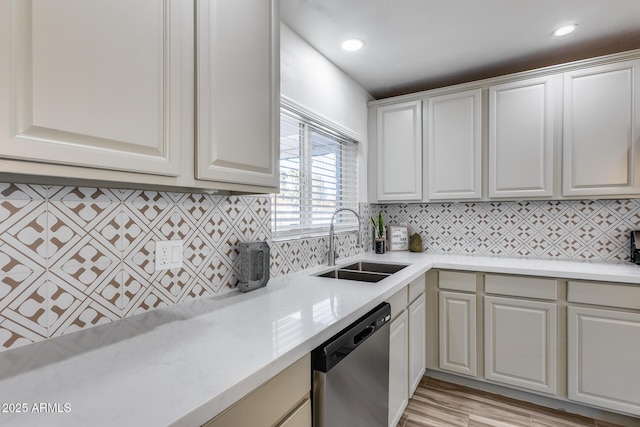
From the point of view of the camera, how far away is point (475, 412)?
2109 mm

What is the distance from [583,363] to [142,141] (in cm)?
264

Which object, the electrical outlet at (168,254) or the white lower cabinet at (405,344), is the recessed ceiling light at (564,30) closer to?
Answer: the white lower cabinet at (405,344)

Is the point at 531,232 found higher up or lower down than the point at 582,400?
higher up

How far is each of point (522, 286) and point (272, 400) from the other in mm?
1956

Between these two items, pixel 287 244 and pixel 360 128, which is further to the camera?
pixel 360 128

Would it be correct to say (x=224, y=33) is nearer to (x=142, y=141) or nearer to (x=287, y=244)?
(x=142, y=141)

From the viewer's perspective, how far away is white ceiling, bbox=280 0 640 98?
5.93 ft

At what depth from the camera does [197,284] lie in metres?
1.41

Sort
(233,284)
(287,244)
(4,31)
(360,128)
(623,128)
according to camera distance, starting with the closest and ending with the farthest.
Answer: (4,31) < (233,284) < (287,244) < (623,128) < (360,128)

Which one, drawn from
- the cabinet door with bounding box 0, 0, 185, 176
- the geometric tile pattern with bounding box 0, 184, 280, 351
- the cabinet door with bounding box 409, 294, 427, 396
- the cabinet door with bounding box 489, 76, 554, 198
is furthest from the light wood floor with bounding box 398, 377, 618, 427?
the cabinet door with bounding box 0, 0, 185, 176

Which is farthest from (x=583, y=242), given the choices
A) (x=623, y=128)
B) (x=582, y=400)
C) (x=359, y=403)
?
(x=359, y=403)

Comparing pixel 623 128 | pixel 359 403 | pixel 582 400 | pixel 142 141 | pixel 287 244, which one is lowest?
pixel 582 400

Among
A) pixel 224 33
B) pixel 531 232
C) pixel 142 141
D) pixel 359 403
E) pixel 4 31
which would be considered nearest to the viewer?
pixel 4 31

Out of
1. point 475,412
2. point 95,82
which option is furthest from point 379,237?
point 95,82
